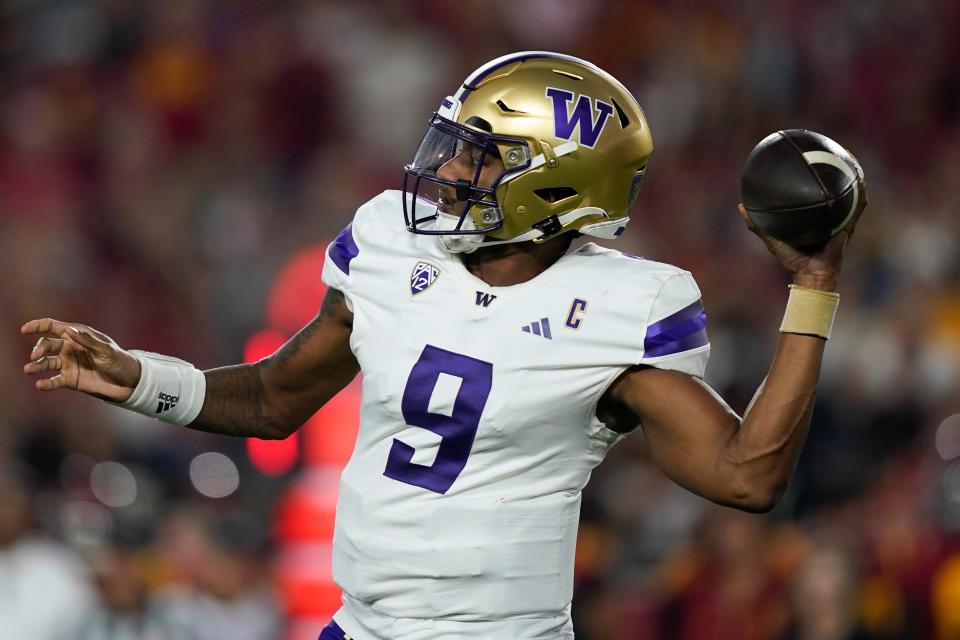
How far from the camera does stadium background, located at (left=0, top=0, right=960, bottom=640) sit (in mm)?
5105

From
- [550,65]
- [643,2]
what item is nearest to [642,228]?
[643,2]

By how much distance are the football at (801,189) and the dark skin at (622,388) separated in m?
0.04

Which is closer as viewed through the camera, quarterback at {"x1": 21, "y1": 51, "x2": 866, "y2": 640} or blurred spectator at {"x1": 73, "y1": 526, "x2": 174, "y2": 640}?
quarterback at {"x1": 21, "y1": 51, "x2": 866, "y2": 640}

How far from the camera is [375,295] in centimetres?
292

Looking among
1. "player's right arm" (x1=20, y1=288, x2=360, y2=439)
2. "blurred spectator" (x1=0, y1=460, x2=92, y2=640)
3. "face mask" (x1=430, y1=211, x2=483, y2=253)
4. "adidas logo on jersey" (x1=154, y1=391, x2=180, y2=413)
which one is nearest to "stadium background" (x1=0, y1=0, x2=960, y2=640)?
"blurred spectator" (x1=0, y1=460, x2=92, y2=640)

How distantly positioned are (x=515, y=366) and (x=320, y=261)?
4.21 m

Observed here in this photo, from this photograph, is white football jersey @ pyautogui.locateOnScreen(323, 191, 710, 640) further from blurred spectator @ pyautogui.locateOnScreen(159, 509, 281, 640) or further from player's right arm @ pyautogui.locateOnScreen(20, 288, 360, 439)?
blurred spectator @ pyautogui.locateOnScreen(159, 509, 281, 640)

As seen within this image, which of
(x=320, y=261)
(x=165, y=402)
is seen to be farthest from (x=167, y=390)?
(x=320, y=261)

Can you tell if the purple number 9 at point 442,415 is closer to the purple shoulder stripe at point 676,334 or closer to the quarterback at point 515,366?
the quarterback at point 515,366

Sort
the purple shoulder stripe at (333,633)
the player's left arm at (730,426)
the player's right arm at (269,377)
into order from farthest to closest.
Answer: the player's right arm at (269,377) → the purple shoulder stripe at (333,633) → the player's left arm at (730,426)

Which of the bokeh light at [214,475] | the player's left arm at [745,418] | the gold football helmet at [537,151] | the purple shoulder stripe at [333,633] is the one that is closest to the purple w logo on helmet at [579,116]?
the gold football helmet at [537,151]

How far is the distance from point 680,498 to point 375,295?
298 cm

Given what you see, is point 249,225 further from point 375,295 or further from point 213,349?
point 375,295

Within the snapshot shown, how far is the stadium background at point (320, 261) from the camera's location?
16.8 feet
